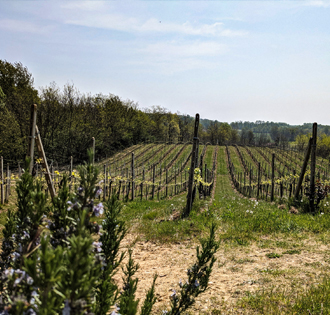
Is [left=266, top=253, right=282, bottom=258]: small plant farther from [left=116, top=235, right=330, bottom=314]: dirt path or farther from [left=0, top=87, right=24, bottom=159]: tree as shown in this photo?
[left=0, top=87, right=24, bottom=159]: tree

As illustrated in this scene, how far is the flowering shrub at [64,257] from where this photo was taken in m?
1.37

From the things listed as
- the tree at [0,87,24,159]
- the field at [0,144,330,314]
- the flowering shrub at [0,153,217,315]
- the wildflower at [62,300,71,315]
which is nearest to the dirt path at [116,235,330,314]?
the field at [0,144,330,314]

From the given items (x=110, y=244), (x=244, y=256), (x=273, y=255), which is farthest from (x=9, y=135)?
(x=110, y=244)

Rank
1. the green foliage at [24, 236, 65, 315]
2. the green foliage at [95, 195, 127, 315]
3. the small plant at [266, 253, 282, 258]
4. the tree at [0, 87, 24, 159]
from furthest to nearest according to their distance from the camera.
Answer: the tree at [0, 87, 24, 159], the small plant at [266, 253, 282, 258], the green foliage at [95, 195, 127, 315], the green foliage at [24, 236, 65, 315]

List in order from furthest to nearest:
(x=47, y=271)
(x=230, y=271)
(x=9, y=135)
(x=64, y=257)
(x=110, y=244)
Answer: (x=9, y=135)
(x=230, y=271)
(x=110, y=244)
(x=64, y=257)
(x=47, y=271)

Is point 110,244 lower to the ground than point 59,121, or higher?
lower

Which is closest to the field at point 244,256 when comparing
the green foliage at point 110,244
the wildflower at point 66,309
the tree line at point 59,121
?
the green foliage at point 110,244

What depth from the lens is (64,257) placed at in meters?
1.77

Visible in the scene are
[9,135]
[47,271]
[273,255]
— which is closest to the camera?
[47,271]

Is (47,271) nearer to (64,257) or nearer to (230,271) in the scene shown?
(64,257)

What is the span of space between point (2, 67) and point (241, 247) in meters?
35.6

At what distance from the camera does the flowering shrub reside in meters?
1.37

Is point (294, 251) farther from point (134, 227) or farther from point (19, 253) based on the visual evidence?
point (19, 253)

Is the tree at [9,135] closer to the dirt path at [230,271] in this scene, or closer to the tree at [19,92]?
the tree at [19,92]
